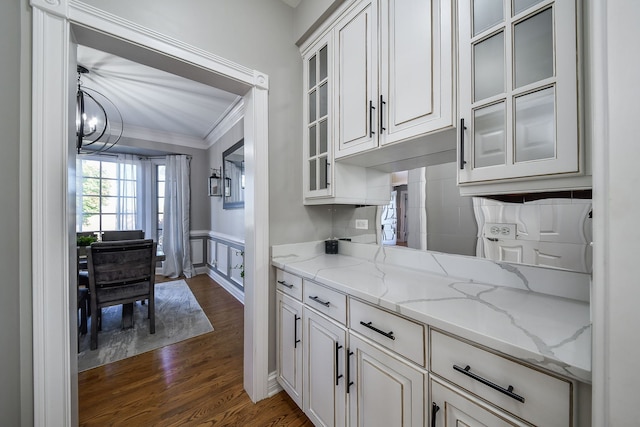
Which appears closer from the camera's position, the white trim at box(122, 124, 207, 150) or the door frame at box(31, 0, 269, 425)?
the door frame at box(31, 0, 269, 425)

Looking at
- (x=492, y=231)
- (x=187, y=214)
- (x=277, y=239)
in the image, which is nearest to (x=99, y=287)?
(x=277, y=239)

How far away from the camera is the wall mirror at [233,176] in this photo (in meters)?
3.47

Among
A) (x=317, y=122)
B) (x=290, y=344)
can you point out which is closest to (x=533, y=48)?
(x=317, y=122)

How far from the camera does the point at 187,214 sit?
465cm

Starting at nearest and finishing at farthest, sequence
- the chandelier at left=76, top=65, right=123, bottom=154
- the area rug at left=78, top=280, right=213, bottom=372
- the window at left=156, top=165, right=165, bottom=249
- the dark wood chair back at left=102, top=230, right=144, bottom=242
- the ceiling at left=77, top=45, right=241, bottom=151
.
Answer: the chandelier at left=76, top=65, right=123, bottom=154, the area rug at left=78, top=280, right=213, bottom=372, the ceiling at left=77, top=45, right=241, bottom=151, the dark wood chair back at left=102, top=230, right=144, bottom=242, the window at left=156, top=165, right=165, bottom=249

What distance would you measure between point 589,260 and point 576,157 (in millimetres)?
480

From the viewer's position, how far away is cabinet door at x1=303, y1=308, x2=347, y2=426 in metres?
1.15

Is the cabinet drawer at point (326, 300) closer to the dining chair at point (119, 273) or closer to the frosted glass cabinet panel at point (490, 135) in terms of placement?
the frosted glass cabinet panel at point (490, 135)

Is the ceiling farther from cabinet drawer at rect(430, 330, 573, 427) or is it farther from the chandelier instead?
cabinet drawer at rect(430, 330, 573, 427)

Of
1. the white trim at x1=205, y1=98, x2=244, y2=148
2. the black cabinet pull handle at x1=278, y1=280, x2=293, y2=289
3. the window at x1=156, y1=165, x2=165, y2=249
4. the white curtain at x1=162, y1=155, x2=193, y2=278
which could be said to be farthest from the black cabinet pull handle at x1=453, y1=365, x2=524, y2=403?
the window at x1=156, y1=165, x2=165, y2=249

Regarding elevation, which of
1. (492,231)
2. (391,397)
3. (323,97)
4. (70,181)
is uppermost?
(323,97)

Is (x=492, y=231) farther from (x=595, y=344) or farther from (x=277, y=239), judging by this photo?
(x=277, y=239)

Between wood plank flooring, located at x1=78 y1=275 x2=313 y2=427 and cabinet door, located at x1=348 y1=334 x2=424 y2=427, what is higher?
cabinet door, located at x1=348 y1=334 x2=424 y2=427

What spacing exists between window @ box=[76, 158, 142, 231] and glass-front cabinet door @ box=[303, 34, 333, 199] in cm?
457
